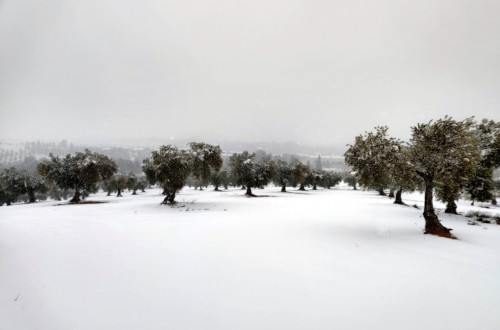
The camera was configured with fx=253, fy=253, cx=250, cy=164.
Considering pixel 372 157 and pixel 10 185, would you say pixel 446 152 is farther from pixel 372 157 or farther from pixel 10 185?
pixel 10 185

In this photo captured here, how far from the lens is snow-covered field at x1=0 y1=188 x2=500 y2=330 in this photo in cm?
691

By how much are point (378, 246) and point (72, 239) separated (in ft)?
56.2

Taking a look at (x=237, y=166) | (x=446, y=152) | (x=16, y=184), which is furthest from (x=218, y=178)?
(x=446, y=152)

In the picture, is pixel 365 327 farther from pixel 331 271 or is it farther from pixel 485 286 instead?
pixel 485 286

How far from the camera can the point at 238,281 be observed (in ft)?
30.0

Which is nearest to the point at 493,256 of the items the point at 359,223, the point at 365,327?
the point at 359,223

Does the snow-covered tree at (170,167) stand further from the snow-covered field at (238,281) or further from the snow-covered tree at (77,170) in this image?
the snow-covered tree at (77,170)

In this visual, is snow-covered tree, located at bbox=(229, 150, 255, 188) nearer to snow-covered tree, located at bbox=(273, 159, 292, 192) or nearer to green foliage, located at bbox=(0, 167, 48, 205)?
snow-covered tree, located at bbox=(273, 159, 292, 192)

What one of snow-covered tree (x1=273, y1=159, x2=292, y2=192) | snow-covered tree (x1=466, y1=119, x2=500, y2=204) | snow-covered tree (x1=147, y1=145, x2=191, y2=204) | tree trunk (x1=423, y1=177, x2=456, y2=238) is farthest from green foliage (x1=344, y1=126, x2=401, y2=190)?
snow-covered tree (x1=273, y1=159, x2=292, y2=192)

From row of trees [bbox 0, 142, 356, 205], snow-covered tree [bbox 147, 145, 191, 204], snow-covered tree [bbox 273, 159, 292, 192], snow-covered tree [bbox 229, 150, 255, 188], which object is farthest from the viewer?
snow-covered tree [bbox 273, 159, 292, 192]

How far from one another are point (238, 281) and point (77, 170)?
157 ft

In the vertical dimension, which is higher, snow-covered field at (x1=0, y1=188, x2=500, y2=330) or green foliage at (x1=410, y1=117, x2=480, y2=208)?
green foliage at (x1=410, y1=117, x2=480, y2=208)

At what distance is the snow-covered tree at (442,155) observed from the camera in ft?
59.8

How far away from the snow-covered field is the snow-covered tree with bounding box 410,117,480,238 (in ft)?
11.9
